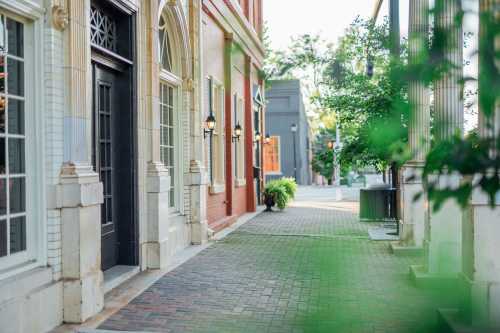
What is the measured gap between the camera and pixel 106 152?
7.19m

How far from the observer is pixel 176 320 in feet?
17.3

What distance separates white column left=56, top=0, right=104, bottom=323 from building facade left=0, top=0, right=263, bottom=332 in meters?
0.01

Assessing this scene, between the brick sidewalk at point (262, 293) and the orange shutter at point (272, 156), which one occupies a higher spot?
the orange shutter at point (272, 156)

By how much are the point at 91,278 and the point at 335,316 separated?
190 inches

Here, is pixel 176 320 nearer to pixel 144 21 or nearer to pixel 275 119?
pixel 144 21

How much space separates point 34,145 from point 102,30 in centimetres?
250

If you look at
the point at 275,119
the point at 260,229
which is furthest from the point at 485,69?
the point at 275,119

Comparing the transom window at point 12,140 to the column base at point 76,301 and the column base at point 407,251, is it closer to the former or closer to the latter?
the column base at point 76,301

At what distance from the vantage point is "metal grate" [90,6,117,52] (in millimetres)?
6684

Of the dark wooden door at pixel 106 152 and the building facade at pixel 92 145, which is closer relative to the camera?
the building facade at pixel 92 145

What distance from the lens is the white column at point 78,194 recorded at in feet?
17.1

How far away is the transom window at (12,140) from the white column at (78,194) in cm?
39

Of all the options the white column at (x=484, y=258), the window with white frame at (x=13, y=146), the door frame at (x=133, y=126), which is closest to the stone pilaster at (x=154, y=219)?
the door frame at (x=133, y=126)

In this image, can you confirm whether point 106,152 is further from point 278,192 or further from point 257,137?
point 257,137
